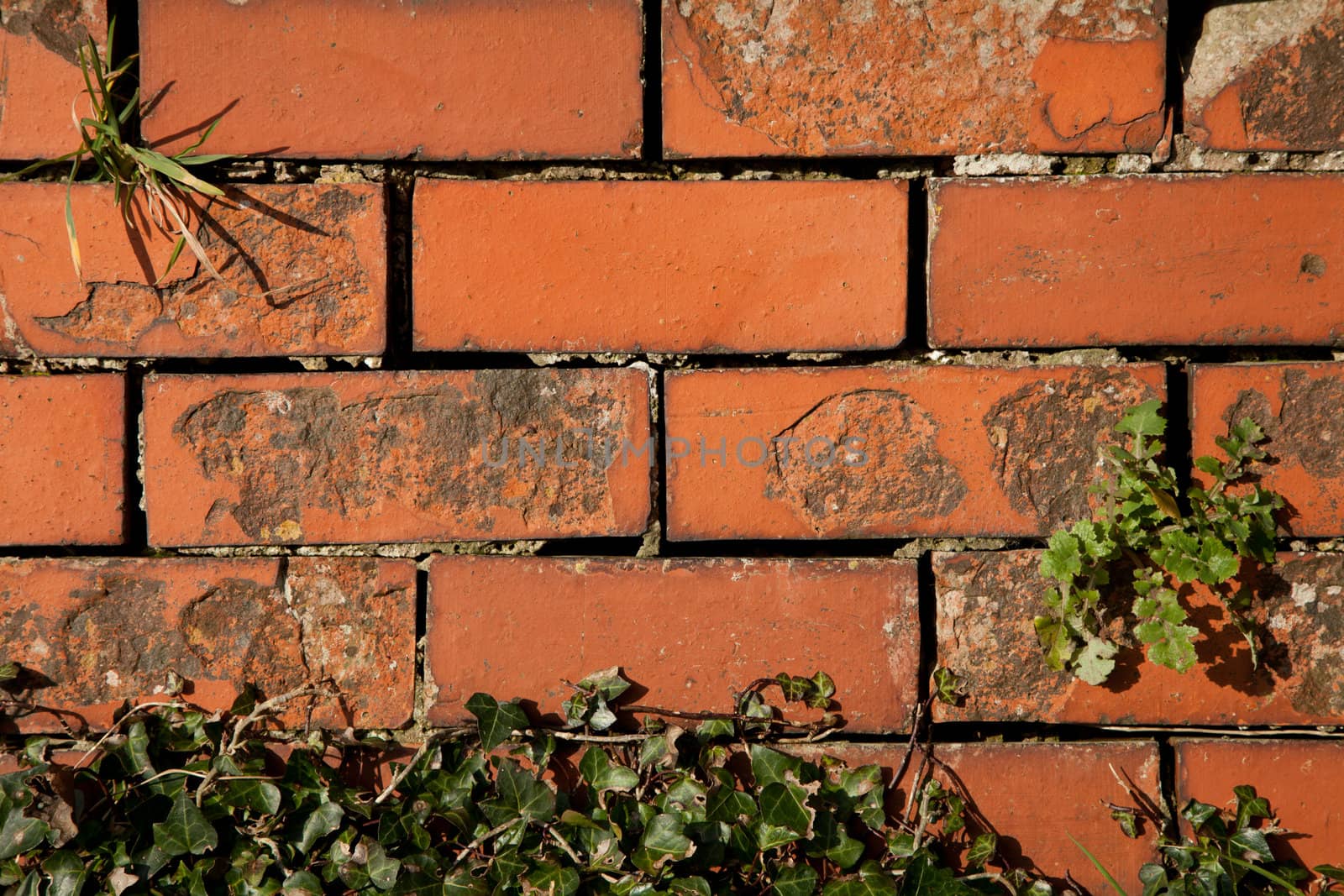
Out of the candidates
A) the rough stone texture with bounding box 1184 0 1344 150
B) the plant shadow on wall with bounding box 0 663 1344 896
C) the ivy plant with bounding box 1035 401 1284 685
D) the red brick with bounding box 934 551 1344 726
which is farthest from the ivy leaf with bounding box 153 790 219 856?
the rough stone texture with bounding box 1184 0 1344 150

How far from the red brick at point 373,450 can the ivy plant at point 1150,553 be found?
47cm

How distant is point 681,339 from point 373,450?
13.9 inches

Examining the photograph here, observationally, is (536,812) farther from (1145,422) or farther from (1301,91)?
(1301,91)

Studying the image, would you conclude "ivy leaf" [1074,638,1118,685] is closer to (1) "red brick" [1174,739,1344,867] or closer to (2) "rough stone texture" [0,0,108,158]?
(1) "red brick" [1174,739,1344,867]

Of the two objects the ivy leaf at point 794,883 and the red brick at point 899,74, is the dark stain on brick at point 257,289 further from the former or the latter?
→ the ivy leaf at point 794,883

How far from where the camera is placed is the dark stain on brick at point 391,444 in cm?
95

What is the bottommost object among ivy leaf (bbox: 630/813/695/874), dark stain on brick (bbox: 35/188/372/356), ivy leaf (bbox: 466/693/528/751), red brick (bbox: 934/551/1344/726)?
ivy leaf (bbox: 630/813/695/874)

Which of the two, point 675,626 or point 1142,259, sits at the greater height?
point 1142,259

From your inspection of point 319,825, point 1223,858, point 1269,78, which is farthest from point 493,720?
point 1269,78

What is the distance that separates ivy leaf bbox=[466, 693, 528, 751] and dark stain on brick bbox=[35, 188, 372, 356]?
417 millimetres

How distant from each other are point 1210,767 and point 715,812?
548 millimetres

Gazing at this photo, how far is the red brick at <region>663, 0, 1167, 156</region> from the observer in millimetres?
943

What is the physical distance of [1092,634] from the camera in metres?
0.93

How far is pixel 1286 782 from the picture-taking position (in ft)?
3.17
